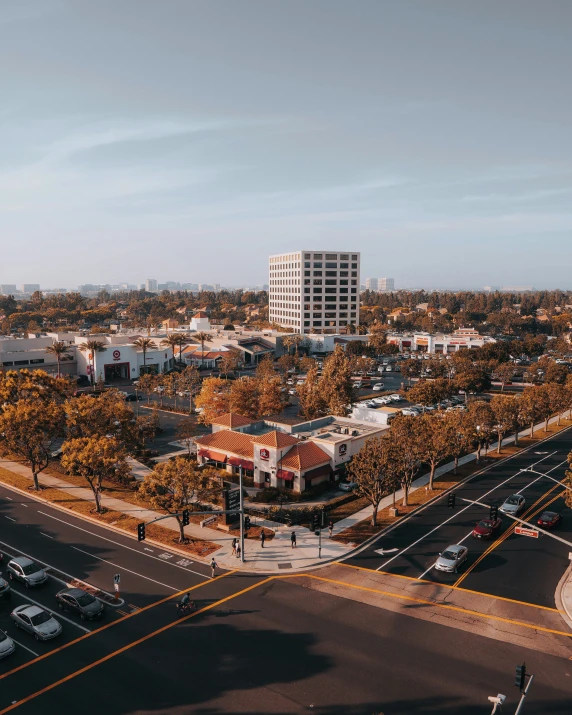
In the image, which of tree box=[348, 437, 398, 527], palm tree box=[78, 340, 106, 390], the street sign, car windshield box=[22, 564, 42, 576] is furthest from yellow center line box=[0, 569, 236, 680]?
palm tree box=[78, 340, 106, 390]

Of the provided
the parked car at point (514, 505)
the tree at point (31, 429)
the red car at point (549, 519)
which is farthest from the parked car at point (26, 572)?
the red car at point (549, 519)

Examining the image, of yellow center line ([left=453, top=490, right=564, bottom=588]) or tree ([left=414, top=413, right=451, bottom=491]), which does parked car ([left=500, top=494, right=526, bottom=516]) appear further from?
tree ([left=414, top=413, right=451, bottom=491])

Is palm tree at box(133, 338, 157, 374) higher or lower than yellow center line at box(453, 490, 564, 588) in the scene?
higher

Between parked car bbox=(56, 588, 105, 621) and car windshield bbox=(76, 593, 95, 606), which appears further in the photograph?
car windshield bbox=(76, 593, 95, 606)

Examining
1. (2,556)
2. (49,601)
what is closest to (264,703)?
(49,601)

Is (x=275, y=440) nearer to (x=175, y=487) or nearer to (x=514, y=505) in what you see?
(x=175, y=487)

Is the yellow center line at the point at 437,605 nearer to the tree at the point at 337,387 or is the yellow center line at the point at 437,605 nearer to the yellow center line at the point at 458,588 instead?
the yellow center line at the point at 458,588
